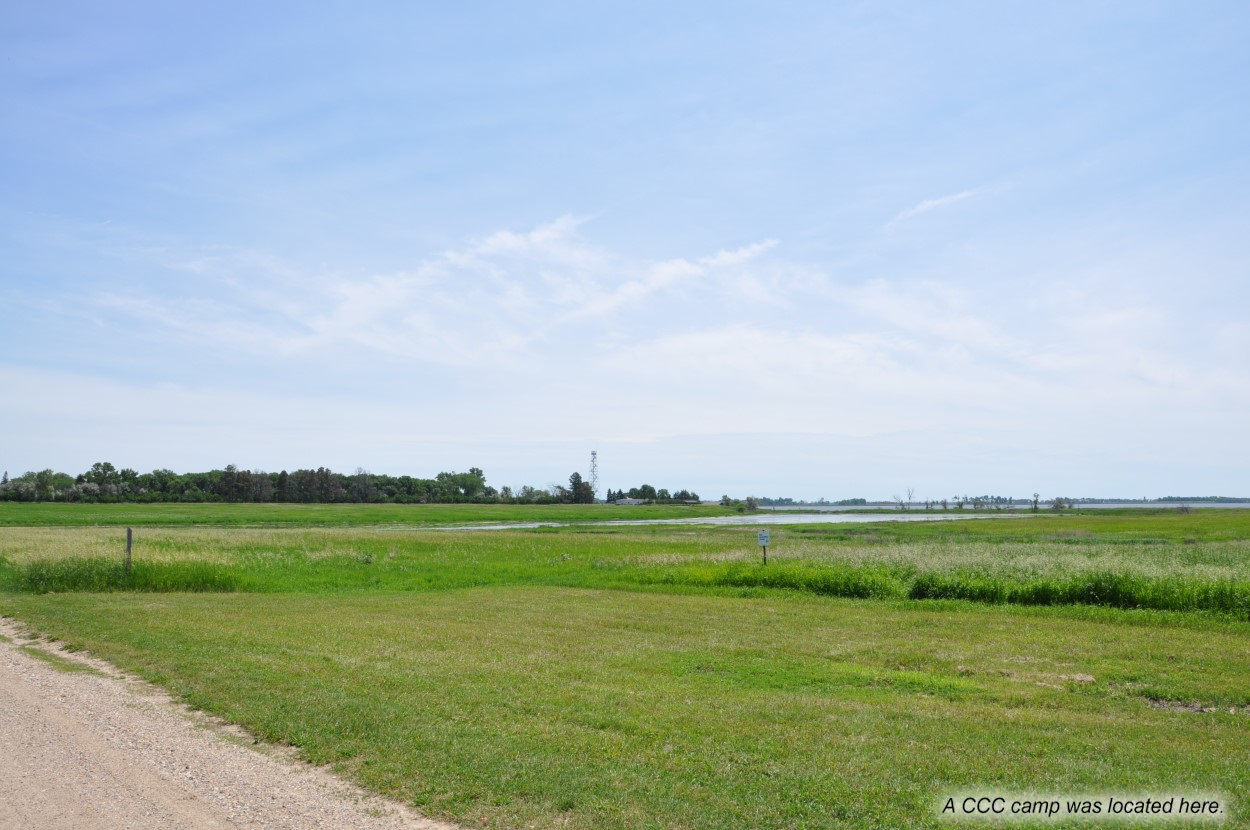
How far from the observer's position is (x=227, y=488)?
157250 millimetres

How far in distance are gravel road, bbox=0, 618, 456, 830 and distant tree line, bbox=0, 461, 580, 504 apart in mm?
146451

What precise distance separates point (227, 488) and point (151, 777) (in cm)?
16835

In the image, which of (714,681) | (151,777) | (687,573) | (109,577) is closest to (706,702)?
(714,681)

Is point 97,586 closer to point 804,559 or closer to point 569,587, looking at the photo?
point 569,587

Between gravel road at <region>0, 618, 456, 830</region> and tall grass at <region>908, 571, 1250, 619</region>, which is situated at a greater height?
gravel road at <region>0, 618, 456, 830</region>

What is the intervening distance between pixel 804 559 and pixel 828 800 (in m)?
24.1

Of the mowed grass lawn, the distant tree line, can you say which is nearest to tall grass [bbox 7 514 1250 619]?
the mowed grass lawn

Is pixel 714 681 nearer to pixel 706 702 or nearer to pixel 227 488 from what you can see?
pixel 706 702

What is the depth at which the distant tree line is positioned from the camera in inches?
5379

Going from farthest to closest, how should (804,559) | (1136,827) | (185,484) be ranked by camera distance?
(185,484), (804,559), (1136,827)

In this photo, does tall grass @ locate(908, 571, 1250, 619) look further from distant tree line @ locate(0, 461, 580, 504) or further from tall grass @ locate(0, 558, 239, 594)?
distant tree line @ locate(0, 461, 580, 504)

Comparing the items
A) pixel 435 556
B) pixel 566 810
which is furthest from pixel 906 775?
pixel 435 556

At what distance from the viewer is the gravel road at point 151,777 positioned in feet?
20.8

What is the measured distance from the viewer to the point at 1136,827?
6.05 m
